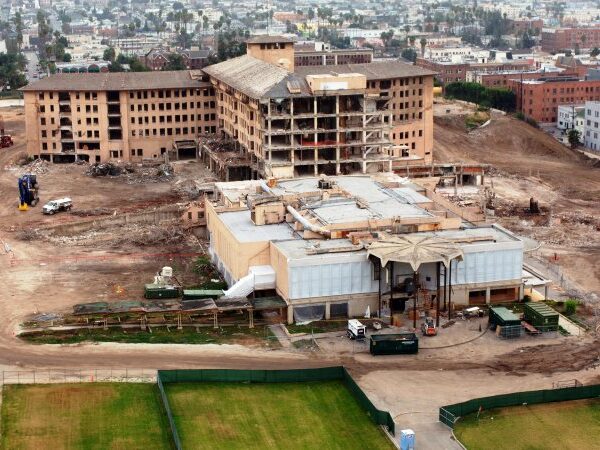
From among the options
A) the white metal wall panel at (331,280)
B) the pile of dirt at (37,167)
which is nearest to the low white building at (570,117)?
the pile of dirt at (37,167)

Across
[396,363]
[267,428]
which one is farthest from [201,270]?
[267,428]

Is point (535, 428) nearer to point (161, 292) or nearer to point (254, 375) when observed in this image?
point (254, 375)

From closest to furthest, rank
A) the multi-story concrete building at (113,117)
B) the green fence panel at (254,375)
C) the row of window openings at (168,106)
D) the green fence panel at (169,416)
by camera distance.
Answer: the green fence panel at (169,416) < the green fence panel at (254,375) < the multi-story concrete building at (113,117) < the row of window openings at (168,106)

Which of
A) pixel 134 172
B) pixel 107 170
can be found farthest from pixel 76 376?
pixel 134 172

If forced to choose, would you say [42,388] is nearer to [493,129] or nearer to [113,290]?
[113,290]

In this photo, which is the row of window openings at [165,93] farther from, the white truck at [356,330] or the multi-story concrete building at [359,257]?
the white truck at [356,330]

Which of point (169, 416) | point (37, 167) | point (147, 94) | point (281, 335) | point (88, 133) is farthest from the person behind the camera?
point (88, 133)

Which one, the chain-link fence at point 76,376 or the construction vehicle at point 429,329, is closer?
the chain-link fence at point 76,376
